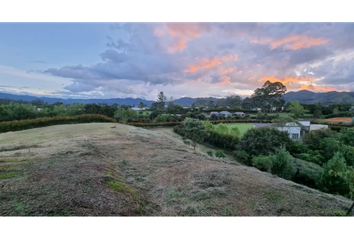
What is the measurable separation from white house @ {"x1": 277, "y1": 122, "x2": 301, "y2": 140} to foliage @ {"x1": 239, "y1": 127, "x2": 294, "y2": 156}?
184mm

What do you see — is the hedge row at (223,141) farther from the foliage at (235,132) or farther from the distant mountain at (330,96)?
the distant mountain at (330,96)

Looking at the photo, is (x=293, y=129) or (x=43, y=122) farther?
(x=43, y=122)

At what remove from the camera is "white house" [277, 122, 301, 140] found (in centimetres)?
748

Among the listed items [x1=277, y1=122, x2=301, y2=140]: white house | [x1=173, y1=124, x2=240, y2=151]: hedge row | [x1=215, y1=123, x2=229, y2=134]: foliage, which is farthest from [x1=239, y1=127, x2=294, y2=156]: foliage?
[x1=215, y1=123, x2=229, y2=134]: foliage

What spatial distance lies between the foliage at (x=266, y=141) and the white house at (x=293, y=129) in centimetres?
18

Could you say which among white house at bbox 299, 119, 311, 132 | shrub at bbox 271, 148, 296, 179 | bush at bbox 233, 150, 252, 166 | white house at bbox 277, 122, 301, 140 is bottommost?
bush at bbox 233, 150, 252, 166

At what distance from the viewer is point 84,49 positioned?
1.95 metres

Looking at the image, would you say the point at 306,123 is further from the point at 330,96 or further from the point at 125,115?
the point at 125,115

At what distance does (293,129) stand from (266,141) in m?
1.36

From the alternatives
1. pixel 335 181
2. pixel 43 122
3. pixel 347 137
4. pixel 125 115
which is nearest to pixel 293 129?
pixel 347 137

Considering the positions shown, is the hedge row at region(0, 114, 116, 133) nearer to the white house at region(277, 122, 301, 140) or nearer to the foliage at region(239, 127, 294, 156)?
the foliage at region(239, 127, 294, 156)

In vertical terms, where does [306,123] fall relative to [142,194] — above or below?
above

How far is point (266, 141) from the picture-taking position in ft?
25.8
